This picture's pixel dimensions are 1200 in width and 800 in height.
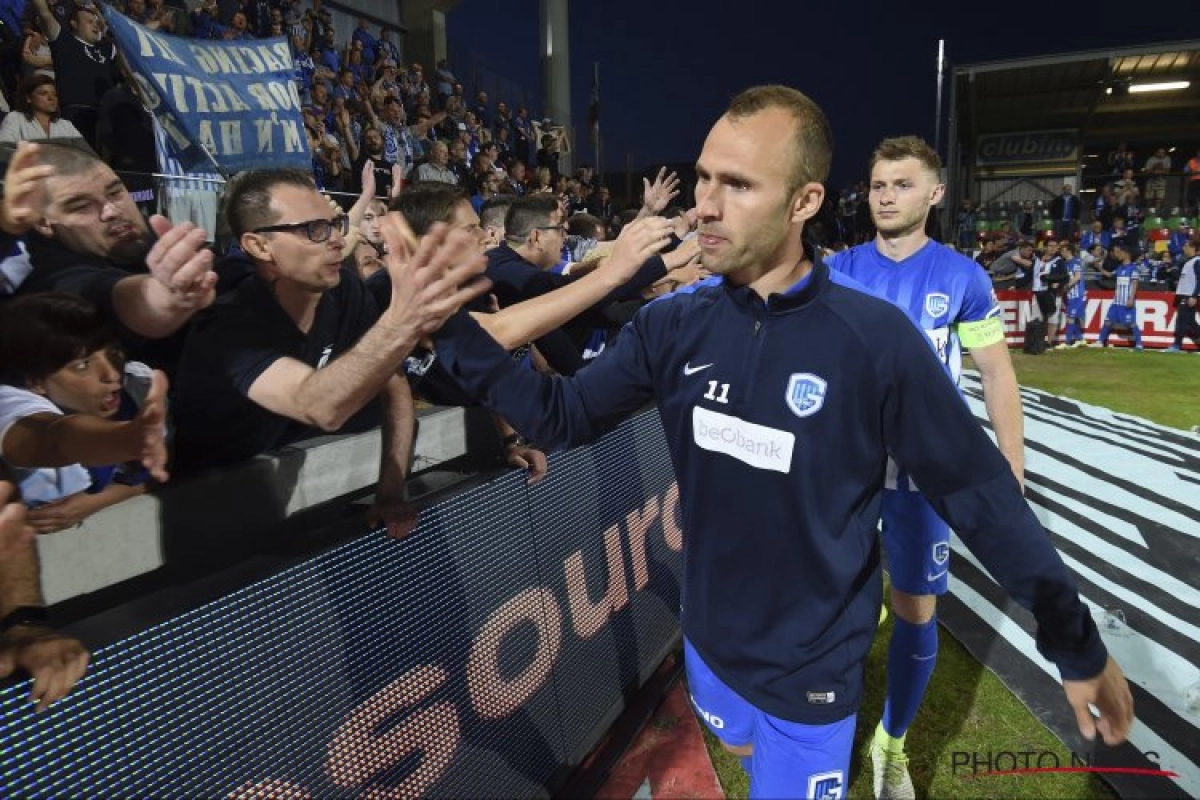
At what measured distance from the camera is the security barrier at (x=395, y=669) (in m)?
1.69

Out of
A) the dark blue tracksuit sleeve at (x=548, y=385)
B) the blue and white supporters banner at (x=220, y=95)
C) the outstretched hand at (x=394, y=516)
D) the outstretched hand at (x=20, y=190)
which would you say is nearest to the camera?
the dark blue tracksuit sleeve at (x=548, y=385)

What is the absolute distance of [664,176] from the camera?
15.5 ft

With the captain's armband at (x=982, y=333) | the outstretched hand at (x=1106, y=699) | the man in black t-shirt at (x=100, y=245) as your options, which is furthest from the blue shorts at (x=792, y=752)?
the man in black t-shirt at (x=100, y=245)

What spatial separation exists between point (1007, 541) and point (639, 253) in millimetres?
1497

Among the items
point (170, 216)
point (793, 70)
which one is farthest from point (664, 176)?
point (793, 70)

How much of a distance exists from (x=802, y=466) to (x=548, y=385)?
714 mm

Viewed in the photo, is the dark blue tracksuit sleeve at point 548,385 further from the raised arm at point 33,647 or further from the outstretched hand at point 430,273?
the raised arm at point 33,647

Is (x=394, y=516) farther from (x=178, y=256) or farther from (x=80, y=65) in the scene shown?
(x=80, y=65)

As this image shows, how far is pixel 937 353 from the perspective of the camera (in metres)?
2.71

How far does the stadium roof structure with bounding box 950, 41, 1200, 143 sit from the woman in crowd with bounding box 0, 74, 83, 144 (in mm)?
24788

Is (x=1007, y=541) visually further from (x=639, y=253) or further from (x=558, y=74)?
(x=558, y=74)

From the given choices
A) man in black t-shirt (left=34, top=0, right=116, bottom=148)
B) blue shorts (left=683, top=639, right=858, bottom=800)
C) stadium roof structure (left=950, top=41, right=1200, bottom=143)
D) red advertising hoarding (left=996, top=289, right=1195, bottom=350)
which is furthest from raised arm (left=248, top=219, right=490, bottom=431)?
stadium roof structure (left=950, top=41, right=1200, bottom=143)

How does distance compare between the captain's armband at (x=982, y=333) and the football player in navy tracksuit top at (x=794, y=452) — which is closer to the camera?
the football player in navy tracksuit top at (x=794, y=452)

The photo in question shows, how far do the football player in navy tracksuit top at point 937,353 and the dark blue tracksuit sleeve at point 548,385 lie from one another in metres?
1.14
